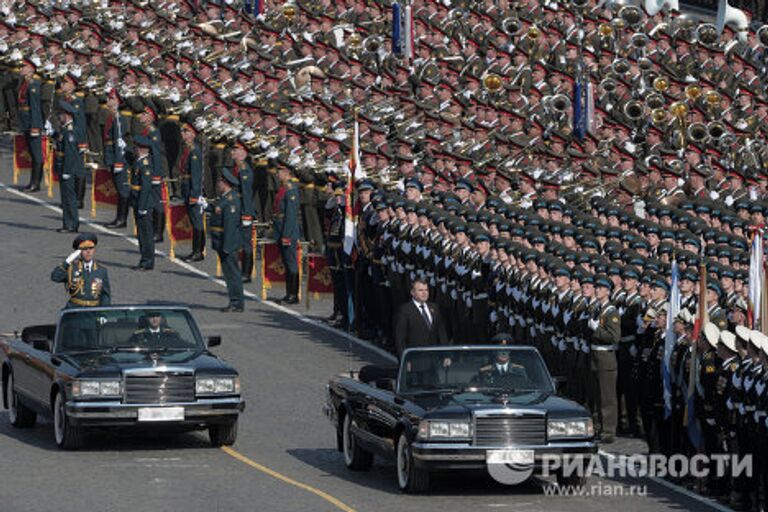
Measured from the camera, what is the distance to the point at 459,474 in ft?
73.6

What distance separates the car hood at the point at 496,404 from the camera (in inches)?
834

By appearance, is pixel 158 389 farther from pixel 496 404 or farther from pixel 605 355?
pixel 605 355

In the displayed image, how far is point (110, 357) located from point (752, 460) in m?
6.64

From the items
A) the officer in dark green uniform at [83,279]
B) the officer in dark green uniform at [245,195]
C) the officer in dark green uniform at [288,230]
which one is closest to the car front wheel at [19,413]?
the officer in dark green uniform at [83,279]

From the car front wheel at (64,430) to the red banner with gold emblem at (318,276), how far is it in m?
11.3

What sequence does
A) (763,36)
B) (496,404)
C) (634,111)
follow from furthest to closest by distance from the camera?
(763,36), (634,111), (496,404)

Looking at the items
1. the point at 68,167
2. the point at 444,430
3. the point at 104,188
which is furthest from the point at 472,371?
Answer: the point at 104,188

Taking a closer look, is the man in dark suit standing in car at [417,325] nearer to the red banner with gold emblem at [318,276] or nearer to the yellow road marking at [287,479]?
the yellow road marking at [287,479]

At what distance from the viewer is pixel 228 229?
34375 millimetres

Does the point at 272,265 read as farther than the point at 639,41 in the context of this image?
No

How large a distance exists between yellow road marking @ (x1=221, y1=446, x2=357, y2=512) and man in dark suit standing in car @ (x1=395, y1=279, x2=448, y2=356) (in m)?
2.30

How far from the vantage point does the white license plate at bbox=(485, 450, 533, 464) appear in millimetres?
21016

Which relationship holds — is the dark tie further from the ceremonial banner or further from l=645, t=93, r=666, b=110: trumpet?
the ceremonial banner

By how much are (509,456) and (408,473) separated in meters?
0.99
